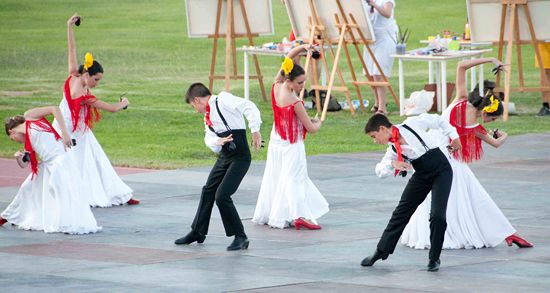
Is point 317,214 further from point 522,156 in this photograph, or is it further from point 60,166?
point 522,156

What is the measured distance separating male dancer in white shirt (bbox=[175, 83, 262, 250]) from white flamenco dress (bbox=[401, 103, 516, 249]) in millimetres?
1674

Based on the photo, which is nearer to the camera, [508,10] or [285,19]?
[508,10]

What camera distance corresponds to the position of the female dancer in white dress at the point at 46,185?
46.9 feet

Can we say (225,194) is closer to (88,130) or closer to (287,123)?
(287,123)

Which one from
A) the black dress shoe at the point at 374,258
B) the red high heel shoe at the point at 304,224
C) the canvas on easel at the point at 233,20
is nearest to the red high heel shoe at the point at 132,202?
the red high heel shoe at the point at 304,224

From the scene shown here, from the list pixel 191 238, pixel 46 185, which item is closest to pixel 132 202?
pixel 46 185

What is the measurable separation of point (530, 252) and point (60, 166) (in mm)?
5041

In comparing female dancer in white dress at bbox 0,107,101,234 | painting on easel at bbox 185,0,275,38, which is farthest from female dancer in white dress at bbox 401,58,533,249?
painting on easel at bbox 185,0,275,38

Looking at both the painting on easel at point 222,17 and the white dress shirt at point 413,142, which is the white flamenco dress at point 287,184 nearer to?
the white dress shirt at point 413,142

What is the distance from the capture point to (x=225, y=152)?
13289 mm

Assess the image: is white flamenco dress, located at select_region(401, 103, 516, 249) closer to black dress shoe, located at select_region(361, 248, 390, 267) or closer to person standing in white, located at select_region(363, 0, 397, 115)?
black dress shoe, located at select_region(361, 248, 390, 267)

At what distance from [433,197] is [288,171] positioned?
2.87 m

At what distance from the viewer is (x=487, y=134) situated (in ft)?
43.6

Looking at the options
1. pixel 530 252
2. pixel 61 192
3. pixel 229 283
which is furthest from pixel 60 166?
pixel 530 252
